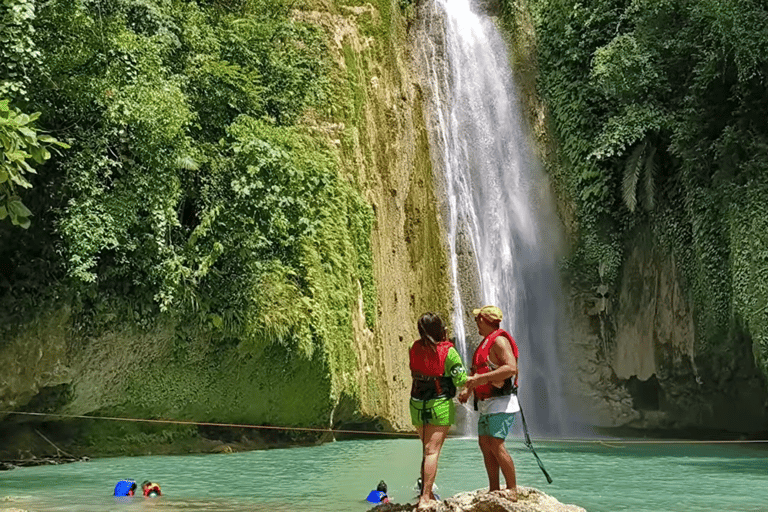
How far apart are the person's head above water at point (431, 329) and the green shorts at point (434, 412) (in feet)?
1.34

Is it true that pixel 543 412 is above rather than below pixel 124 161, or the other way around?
below

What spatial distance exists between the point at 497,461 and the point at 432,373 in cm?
76

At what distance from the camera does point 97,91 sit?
12.8m

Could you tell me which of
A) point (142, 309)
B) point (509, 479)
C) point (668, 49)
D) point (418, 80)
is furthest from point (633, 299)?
point (509, 479)

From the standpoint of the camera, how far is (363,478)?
395 inches

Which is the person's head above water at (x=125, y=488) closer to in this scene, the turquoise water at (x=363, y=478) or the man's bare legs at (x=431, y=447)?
the turquoise water at (x=363, y=478)

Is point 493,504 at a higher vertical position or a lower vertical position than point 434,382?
lower

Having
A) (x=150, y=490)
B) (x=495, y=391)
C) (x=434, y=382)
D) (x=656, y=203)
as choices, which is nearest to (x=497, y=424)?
(x=495, y=391)

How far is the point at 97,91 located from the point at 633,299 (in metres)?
12.2

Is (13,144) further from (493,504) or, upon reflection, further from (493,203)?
(493,203)

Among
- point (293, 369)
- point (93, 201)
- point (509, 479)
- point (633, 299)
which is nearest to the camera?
point (509, 479)

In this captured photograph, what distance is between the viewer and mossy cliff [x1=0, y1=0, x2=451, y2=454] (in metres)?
12.5

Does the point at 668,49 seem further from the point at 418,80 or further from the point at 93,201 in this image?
the point at 93,201

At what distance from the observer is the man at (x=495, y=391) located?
6.05 m
